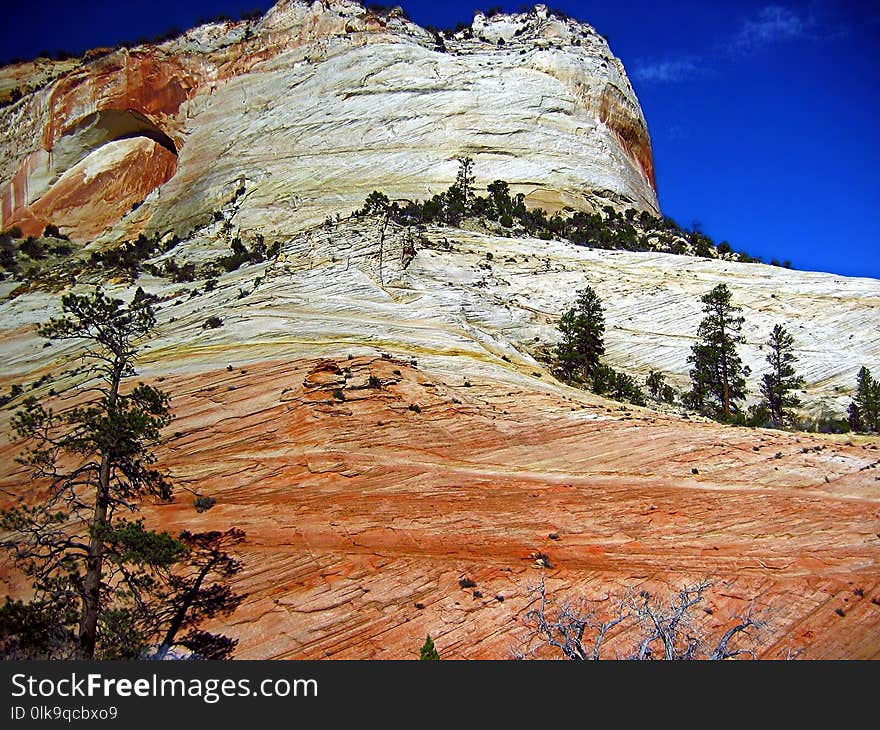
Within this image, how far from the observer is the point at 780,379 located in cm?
3434

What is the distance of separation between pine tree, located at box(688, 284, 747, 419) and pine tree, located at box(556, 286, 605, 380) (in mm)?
4941

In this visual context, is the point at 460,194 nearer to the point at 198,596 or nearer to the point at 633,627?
the point at 198,596

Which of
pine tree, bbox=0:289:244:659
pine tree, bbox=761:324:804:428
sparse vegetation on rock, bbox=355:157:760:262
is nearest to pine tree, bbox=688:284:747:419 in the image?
pine tree, bbox=761:324:804:428

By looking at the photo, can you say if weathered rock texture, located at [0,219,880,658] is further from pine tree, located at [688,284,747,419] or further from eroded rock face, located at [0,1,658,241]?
eroded rock face, located at [0,1,658,241]

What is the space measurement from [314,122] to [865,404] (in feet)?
180

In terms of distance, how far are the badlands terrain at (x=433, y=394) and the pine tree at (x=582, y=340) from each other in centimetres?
105

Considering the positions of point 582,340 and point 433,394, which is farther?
point 582,340

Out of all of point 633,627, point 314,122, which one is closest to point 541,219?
point 314,122

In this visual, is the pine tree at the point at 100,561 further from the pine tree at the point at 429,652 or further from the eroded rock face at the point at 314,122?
the eroded rock face at the point at 314,122

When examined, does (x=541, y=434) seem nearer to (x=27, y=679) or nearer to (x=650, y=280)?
(x=27, y=679)

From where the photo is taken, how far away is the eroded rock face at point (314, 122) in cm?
6184

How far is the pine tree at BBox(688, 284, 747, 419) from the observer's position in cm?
3322

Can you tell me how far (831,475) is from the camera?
19.4 metres

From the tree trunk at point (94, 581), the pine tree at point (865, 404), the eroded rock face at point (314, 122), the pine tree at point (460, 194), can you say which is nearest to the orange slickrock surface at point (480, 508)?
the tree trunk at point (94, 581)
